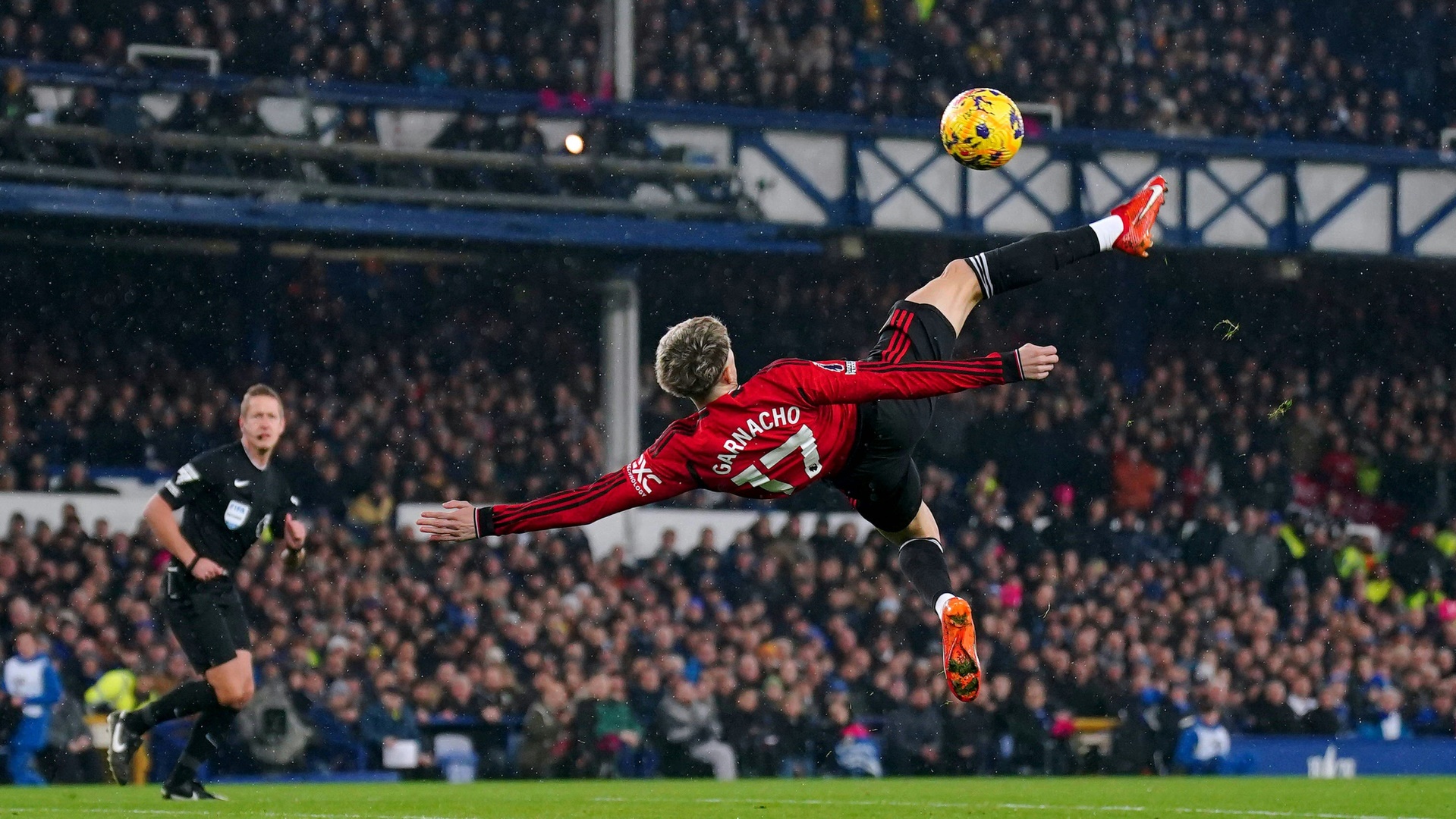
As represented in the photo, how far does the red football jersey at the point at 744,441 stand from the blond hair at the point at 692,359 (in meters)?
0.13

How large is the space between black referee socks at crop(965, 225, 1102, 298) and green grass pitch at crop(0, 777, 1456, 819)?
8.62 ft

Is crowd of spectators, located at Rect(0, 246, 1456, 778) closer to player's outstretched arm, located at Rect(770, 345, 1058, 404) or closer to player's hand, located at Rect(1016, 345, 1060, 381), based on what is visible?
player's outstretched arm, located at Rect(770, 345, 1058, 404)

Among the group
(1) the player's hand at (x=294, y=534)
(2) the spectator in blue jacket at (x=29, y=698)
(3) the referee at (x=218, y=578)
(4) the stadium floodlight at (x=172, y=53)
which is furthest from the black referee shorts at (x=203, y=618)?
(4) the stadium floodlight at (x=172, y=53)

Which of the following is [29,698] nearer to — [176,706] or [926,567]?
[176,706]

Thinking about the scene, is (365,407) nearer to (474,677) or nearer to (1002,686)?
(474,677)

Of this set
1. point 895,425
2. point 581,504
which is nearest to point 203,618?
point 581,504

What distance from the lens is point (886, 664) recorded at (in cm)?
1659

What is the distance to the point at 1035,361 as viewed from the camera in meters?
7.11

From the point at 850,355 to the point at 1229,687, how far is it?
22.3 ft

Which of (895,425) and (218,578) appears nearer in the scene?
(895,425)

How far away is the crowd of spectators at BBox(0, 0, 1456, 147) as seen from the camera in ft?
65.3

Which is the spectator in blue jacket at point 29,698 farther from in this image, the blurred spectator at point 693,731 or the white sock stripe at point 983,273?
the white sock stripe at point 983,273

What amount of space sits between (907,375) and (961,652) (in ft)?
4.68

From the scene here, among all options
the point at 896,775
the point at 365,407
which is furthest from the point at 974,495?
the point at 365,407
